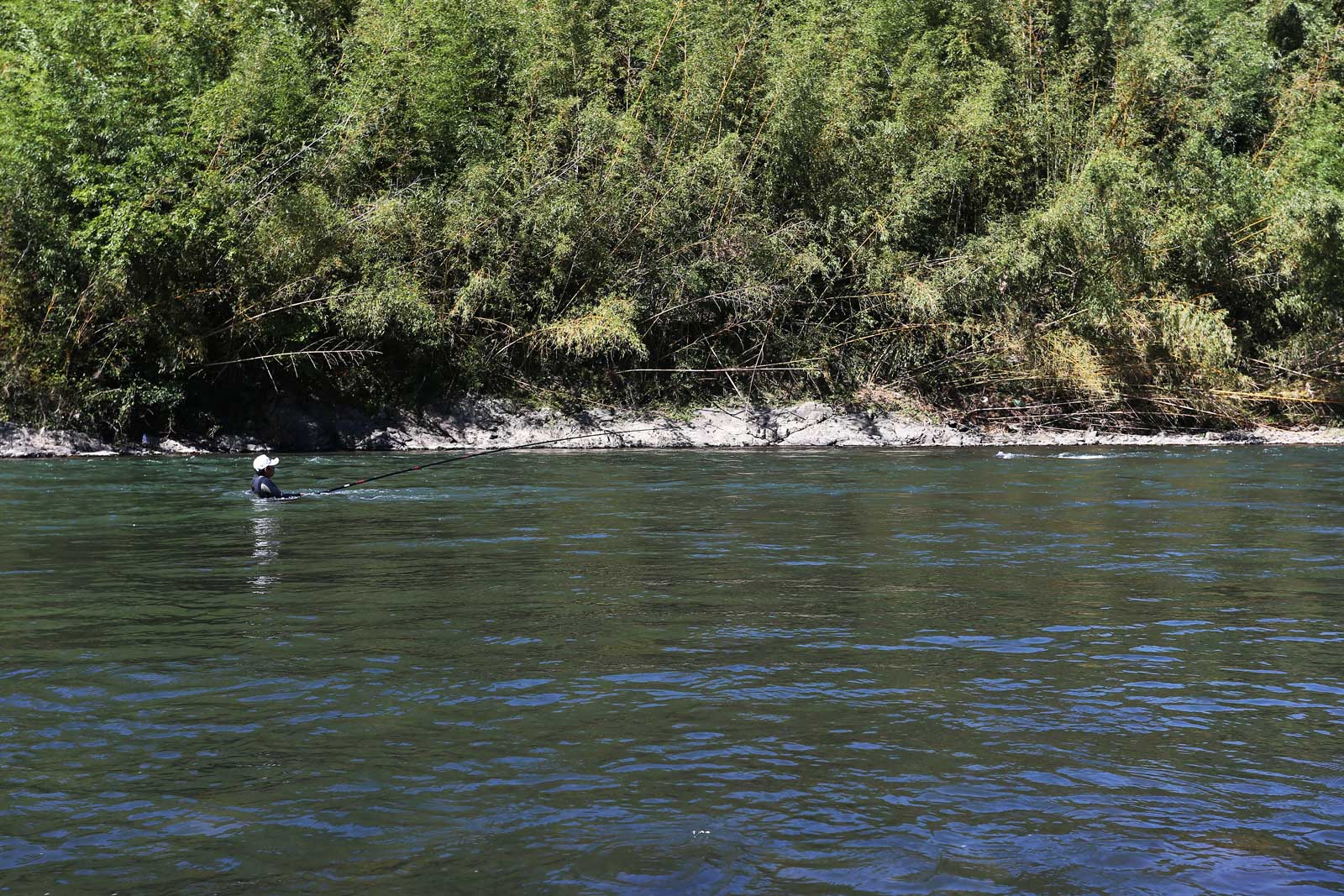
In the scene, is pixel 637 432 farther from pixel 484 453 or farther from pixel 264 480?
pixel 264 480

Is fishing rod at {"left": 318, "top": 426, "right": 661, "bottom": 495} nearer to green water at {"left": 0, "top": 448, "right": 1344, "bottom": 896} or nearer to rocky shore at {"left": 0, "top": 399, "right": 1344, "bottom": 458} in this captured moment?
rocky shore at {"left": 0, "top": 399, "right": 1344, "bottom": 458}

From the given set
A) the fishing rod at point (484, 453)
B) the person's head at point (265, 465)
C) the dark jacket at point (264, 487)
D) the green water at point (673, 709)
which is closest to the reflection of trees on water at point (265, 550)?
the green water at point (673, 709)

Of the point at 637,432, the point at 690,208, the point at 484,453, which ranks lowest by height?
the point at 637,432

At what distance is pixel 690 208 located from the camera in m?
27.9

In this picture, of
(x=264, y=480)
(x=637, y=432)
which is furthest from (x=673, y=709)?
(x=637, y=432)

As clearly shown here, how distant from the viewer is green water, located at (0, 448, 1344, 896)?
4.37m

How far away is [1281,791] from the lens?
499 centimetres

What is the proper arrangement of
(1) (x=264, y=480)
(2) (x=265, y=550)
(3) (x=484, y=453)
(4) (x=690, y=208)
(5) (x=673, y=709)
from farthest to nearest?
(4) (x=690, y=208) < (3) (x=484, y=453) < (1) (x=264, y=480) < (2) (x=265, y=550) < (5) (x=673, y=709)

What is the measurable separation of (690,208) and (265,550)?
1790 centimetres

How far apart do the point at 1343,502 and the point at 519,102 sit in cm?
1947

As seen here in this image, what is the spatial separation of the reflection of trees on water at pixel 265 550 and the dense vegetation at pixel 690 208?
34.3ft

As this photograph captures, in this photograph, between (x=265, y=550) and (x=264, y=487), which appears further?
(x=264, y=487)

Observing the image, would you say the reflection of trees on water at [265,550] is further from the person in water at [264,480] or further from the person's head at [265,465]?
the person's head at [265,465]

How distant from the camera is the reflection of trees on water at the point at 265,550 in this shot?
9.99 m
